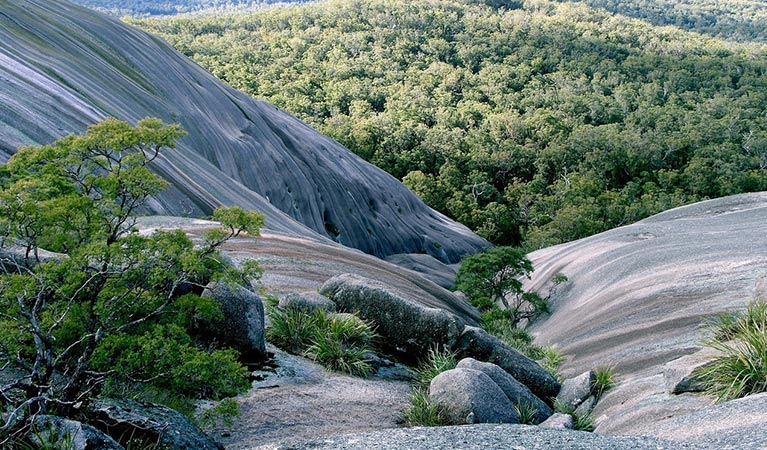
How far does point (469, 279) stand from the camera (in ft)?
108

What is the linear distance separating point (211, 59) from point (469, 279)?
89.9 m

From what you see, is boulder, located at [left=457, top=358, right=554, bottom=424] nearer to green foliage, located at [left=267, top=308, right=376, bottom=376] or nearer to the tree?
green foliage, located at [left=267, top=308, right=376, bottom=376]

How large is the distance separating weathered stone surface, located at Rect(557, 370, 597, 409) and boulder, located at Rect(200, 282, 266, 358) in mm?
7113

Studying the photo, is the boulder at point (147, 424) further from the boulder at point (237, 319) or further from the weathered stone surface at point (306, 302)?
the weathered stone surface at point (306, 302)

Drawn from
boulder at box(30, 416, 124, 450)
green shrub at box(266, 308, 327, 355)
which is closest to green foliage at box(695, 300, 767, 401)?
green shrub at box(266, 308, 327, 355)

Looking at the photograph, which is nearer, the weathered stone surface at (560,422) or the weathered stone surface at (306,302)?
the weathered stone surface at (560,422)

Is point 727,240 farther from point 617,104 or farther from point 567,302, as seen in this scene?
point 617,104

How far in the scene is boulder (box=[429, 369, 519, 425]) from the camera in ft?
34.3

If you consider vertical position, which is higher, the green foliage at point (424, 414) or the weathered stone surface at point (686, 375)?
the weathered stone surface at point (686, 375)

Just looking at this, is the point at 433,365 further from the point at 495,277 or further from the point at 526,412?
the point at 495,277

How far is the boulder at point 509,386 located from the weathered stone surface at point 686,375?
2389 millimetres

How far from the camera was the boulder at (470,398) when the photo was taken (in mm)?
10461

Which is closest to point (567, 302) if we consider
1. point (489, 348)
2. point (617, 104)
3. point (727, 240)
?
point (727, 240)

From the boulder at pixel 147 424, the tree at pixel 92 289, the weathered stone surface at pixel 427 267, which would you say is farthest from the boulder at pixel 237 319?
the weathered stone surface at pixel 427 267
